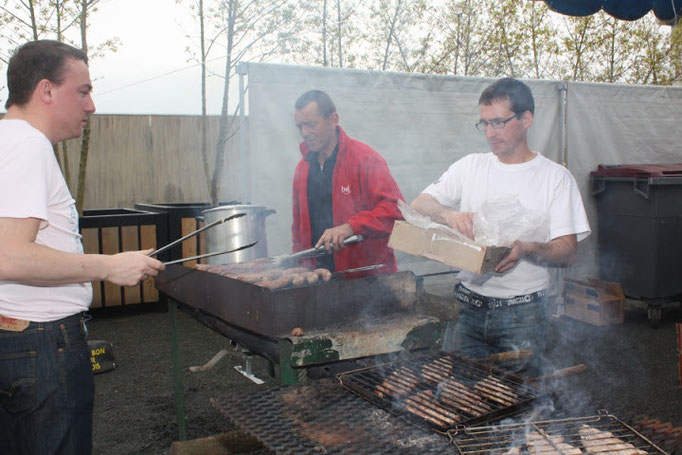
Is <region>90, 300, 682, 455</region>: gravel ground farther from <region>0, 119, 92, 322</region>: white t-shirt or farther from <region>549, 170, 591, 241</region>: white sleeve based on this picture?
<region>0, 119, 92, 322</region>: white t-shirt

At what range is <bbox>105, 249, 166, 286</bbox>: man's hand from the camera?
1.93 meters

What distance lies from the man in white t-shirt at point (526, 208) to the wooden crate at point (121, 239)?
484cm

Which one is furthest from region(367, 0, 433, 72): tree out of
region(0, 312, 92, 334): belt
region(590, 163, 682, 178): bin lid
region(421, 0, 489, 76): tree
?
region(0, 312, 92, 334): belt

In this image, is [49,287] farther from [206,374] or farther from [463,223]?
[206,374]

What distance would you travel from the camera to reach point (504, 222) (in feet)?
7.73

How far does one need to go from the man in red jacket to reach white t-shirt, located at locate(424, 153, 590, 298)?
67 centimetres

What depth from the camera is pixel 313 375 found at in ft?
8.48

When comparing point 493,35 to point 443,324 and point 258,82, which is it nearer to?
point 258,82

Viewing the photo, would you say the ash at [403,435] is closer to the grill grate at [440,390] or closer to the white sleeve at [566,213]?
the grill grate at [440,390]

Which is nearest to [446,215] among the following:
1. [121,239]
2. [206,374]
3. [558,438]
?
[558,438]

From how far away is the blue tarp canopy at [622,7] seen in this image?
4.07 metres

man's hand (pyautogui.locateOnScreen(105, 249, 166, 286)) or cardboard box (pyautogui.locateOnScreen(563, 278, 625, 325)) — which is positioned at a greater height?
man's hand (pyautogui.locateOnScreen(105, 249, 166, 286))

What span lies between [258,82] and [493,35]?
6531 mm

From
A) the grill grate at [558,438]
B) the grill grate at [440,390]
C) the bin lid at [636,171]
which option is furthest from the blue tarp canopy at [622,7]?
the grill grate at [558,438]
